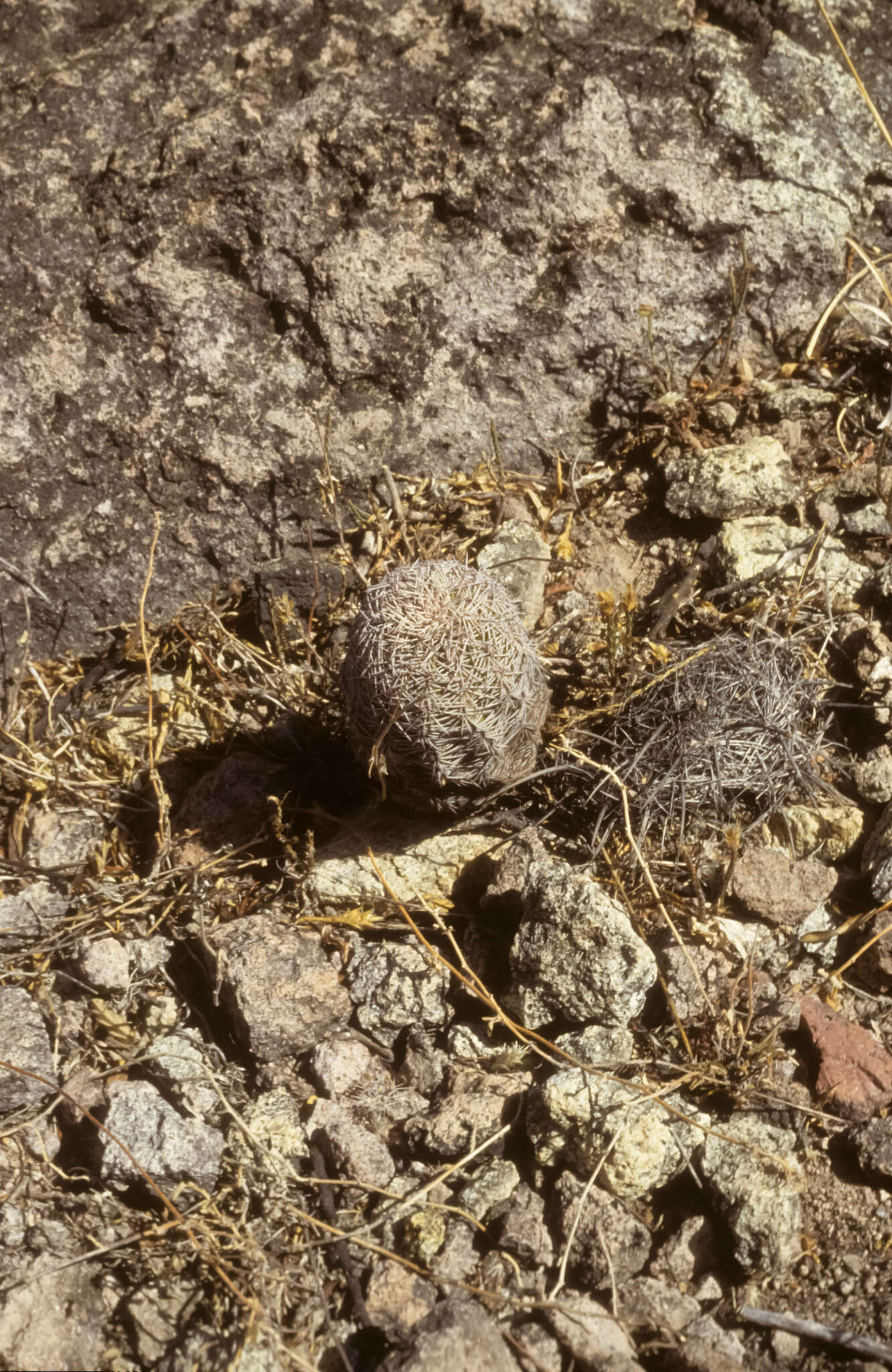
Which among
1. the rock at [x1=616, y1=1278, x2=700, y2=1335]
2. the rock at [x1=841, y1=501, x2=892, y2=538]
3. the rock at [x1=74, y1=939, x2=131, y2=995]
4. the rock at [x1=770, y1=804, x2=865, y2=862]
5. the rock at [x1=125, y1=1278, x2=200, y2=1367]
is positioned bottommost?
the rock at [x1=125, y1=1278, x2=200, y2=1367]

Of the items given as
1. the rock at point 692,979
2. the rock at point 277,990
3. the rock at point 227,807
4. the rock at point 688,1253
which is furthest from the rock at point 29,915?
the rock at point 688,1253

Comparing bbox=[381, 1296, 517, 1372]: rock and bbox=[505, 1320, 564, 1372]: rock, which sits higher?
bbox=[381, 1296, 517, 1372]: rock

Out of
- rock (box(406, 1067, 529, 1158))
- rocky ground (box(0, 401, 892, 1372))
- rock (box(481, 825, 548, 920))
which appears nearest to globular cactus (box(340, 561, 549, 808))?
rock (box(481, 825, 548, 920))

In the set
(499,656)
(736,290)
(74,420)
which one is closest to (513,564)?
(499,656)

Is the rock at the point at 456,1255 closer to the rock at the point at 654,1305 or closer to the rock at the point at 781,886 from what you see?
the rock at the point at 654,1305

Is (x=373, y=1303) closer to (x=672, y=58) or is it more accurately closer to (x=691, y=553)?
(x=691, y=553)

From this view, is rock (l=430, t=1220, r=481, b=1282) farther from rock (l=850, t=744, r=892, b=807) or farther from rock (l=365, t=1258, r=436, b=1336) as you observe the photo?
rock (l=850, t=744, r=892, b=807)

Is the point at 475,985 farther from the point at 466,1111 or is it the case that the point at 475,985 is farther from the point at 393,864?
the point at 393,864
